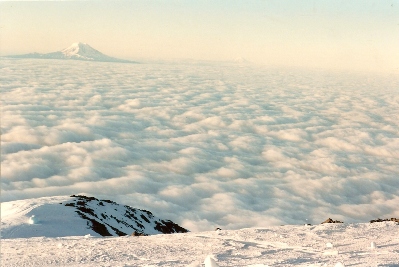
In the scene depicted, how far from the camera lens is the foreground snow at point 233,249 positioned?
17719 mm

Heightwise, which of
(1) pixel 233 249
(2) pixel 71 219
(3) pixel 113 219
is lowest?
(3) pixel 113 219

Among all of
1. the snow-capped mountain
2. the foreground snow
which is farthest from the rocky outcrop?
the foreground snow

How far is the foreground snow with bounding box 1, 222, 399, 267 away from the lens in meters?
17.7

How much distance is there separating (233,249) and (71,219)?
33.0 meters

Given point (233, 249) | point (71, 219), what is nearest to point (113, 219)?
point (71, 219)

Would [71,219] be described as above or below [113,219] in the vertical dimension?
above

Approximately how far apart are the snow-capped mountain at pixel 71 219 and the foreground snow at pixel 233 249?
29.6 ft

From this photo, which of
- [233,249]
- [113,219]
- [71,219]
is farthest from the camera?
[113,219]

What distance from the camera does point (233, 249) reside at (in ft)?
69.7

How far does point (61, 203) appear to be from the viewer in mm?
57000

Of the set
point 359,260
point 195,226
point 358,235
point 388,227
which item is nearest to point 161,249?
point 359,260

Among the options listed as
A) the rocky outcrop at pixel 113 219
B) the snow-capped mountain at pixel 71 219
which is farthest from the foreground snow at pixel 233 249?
the rocky outcrop at pixel 113 219

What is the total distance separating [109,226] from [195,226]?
431ft

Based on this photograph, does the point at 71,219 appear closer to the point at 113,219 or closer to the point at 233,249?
the point at 113,219
